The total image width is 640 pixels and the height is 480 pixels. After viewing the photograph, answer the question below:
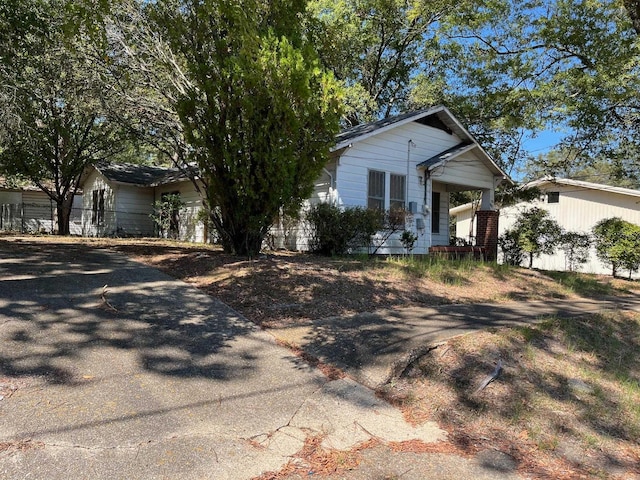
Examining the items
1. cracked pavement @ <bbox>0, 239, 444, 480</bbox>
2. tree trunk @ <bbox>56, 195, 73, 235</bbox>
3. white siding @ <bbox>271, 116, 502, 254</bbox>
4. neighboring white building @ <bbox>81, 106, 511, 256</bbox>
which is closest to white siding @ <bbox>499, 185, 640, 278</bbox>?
neighboring white building @ <bbox>81, 106, 511, 256</bbox>

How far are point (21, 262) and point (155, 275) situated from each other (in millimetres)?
2676

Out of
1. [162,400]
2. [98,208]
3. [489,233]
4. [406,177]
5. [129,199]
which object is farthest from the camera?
[98,208]

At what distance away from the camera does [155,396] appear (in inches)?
144

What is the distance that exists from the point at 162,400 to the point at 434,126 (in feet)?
43.2

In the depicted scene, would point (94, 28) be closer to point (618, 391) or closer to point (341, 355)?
point (341, 355)

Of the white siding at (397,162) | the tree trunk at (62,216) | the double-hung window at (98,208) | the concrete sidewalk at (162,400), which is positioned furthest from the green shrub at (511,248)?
the tree trunk at (62,216)

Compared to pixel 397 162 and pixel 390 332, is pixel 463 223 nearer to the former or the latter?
pixel 397 162

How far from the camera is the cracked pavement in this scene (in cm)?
287

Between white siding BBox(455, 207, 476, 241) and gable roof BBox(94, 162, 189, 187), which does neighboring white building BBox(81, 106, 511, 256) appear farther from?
white siding BBox(455, 207, 476, 241)

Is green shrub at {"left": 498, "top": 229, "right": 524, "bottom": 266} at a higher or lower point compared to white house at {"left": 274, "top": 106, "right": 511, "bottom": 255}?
lower

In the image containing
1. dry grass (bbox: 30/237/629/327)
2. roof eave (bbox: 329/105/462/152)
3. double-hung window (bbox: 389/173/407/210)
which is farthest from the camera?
double-hung window (bbox: 389/173/407/210)

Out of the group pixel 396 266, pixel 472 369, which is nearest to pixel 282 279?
pixel 396 266

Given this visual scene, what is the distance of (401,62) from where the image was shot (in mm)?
22766

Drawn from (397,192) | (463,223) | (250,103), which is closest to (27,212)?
(397,192)
